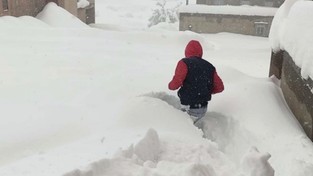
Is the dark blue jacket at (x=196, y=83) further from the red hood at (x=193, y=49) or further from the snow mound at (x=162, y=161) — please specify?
the snow mound at (x=162, y=161)

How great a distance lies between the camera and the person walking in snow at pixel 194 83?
532cm

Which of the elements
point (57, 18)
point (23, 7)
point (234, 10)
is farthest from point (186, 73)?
point (234, 10)

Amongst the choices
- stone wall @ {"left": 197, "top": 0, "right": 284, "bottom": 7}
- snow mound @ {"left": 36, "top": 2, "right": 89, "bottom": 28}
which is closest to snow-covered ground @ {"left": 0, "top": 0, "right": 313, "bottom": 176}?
snow mound @ {"left": 36, "top": 2, "right": 89, "bottom": 28}

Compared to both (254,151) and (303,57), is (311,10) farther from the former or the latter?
(254,151)

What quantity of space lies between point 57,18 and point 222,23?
33.9 feet

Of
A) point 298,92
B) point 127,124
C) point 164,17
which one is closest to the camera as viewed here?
point 127,124

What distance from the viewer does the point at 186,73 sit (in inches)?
209

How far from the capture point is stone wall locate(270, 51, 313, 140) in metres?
4.60

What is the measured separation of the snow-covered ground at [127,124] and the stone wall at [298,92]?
11 centimetres

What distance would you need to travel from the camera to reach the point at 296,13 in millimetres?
5688

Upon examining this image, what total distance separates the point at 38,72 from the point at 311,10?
174 inches

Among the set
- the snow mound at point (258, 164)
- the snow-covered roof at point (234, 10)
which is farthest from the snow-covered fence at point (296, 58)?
the snow-covered roof at point (234, 10)

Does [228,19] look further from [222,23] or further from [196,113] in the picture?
[196,113]

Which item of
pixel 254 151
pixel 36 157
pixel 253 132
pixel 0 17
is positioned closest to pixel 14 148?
pixel 36 157
